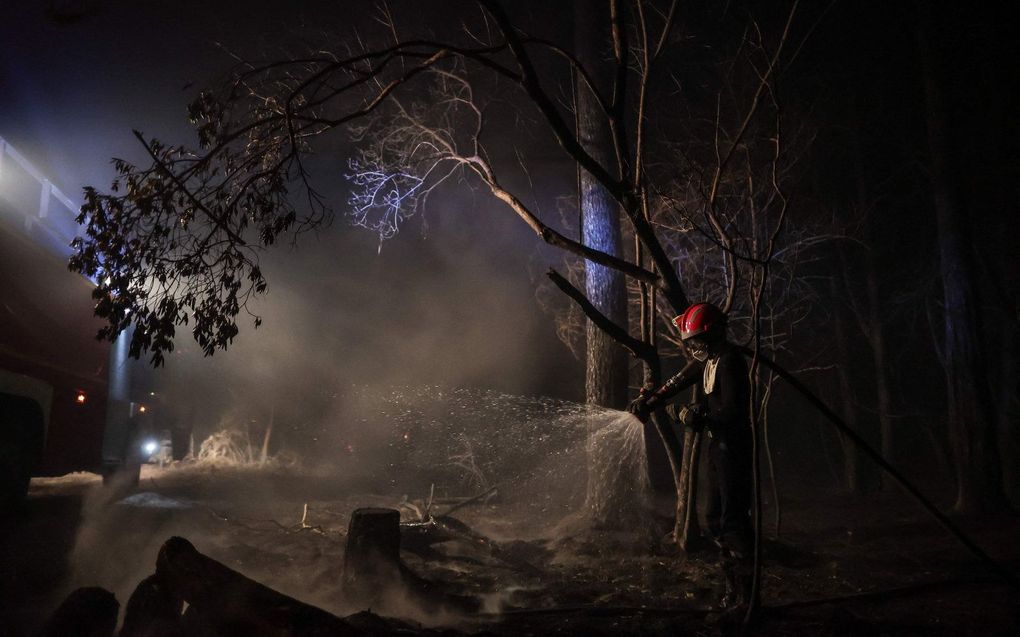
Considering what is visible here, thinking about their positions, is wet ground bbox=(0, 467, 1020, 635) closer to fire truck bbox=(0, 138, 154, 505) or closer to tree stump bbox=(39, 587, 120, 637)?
fire truck bbox=(0, 138, 154, 505)

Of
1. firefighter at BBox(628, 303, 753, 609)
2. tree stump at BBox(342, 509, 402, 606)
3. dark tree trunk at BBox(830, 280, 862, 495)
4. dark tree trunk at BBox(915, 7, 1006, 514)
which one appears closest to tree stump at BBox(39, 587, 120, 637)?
tree stump at BBox(342, 509, 402, 606)

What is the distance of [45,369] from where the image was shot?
762cm

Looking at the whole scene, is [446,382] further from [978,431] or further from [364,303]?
[978,431]

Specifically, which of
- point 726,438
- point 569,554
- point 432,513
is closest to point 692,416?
point 726,438

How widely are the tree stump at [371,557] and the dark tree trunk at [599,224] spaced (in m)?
4.02

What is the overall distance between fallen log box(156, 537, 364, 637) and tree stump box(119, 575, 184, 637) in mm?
136

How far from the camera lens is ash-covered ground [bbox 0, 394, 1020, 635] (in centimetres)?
472

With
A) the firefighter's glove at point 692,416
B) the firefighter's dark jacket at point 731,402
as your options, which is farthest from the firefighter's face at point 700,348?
the firefighter's glove at point 692,416

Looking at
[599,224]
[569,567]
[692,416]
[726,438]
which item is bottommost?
[569,567]

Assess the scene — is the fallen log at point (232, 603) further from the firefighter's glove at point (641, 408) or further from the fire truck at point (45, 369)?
the fire truck at point (45, 369)

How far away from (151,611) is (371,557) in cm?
214

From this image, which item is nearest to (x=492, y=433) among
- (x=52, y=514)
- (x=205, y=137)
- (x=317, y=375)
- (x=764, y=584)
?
(x=317, y=375)

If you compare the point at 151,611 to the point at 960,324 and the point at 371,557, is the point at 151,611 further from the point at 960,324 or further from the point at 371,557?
the point at 960,324

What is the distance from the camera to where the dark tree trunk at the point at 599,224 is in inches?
358
